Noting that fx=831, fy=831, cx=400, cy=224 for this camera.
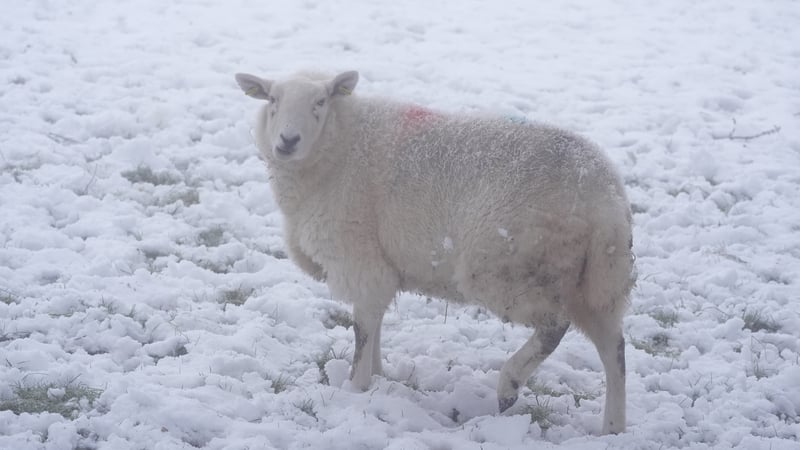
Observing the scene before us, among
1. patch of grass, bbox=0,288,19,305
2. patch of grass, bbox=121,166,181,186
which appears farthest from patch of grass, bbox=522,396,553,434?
patch of grass, bbox=121,166,181,186

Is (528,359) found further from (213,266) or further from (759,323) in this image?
(213,266)

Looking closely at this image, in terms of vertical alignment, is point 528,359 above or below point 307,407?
above

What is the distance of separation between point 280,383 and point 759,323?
10.5ft

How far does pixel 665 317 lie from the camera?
5.64 m

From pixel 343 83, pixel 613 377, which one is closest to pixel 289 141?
pixel 343 83

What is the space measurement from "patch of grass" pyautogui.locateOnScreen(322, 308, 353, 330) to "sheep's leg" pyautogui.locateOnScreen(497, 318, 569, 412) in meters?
1.32

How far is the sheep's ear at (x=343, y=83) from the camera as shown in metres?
4.92

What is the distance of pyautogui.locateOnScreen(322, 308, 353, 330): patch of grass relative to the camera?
5500mm

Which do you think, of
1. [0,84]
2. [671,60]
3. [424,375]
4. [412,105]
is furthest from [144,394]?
[671,60]

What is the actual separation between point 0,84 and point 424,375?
18.4 ft

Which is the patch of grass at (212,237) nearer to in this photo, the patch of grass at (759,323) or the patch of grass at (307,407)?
the patch of grass at (307,407)

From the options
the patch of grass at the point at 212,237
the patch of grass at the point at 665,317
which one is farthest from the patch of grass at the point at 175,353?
the patch of grass at the point at 665,317

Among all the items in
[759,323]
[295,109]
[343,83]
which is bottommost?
[759,323]

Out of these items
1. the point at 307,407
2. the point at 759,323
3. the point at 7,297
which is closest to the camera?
the point at 307,407
